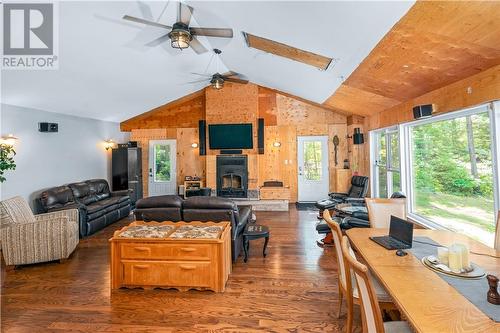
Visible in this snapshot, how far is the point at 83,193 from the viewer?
17.8 feet

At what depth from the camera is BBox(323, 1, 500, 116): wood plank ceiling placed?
6.34ft

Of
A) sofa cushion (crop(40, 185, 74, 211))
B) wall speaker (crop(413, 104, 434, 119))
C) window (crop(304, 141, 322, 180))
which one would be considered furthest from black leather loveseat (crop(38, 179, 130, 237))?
wall speaker (crop(413, 104, 434, 119))

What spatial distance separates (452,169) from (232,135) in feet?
17.4

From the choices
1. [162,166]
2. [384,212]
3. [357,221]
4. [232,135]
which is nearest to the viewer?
[384,212]

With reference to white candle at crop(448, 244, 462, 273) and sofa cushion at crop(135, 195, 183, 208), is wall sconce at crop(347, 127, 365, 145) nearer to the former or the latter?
sofa cushion at crop(135, 195, 183, 208)

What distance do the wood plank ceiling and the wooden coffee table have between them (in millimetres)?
2764

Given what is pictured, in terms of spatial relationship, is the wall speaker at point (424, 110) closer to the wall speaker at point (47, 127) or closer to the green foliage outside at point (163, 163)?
the wall speaker at point (47, 127)

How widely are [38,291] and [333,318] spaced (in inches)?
125

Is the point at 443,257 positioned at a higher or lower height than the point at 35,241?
higher

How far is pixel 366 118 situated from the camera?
6578 mm

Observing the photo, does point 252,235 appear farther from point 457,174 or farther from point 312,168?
point 312,168

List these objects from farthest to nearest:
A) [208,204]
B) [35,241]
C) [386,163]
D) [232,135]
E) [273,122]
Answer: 1. [273,122]
2. [232,135]
3. [386,163]
4. [35,241]
5. [208,204]

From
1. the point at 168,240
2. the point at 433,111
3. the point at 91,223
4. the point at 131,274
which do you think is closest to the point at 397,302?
the point at 168,240

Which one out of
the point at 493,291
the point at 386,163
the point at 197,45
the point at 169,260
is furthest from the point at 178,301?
the point at 386,163
